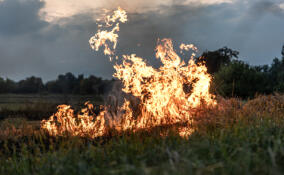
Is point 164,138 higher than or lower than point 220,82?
A: lower

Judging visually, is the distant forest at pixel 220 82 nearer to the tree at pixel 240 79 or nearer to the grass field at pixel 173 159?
the tree at pixel 240 79

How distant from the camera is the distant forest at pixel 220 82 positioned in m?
32.3

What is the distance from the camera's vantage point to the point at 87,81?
155 ft

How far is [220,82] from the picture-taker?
31500mm

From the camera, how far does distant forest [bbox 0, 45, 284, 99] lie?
106 feet

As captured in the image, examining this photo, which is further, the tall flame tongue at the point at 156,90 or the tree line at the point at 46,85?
the tree line at the point at 46,85

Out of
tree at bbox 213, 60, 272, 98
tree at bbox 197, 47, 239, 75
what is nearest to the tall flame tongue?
tree at bbox 213, 60, 272, 98

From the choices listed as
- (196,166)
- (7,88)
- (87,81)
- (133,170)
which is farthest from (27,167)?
(7,88)

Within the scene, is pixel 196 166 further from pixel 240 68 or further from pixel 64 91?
pixel 64 91

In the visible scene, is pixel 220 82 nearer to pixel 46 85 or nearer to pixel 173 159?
pixel 173 159

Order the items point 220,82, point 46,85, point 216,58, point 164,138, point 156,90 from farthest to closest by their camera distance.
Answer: point 46,85
point 216,58
point 220,82
point 156,90
point 164,138

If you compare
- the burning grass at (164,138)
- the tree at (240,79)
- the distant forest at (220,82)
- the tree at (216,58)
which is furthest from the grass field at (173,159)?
the tree at (216,58)

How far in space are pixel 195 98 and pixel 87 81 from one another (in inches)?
1422

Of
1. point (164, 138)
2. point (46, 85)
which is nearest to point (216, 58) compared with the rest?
point (46, 85)
